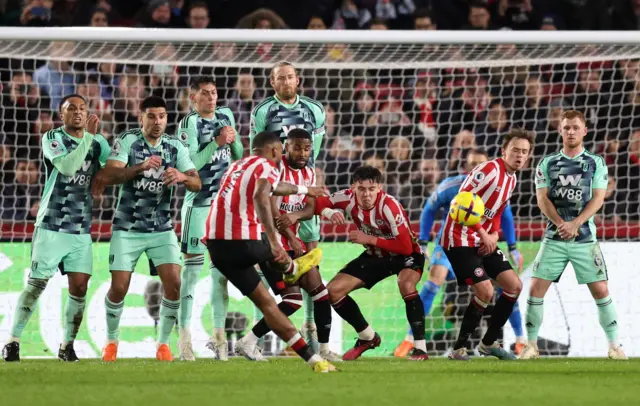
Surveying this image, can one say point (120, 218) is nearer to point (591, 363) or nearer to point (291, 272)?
point (291, 272)

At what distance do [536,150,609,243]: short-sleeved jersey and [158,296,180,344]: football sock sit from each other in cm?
312

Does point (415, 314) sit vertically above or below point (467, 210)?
below

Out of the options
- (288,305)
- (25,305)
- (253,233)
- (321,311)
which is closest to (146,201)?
(25,305)

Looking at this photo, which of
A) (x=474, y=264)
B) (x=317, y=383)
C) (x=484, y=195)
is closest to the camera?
(x=317, y=383)

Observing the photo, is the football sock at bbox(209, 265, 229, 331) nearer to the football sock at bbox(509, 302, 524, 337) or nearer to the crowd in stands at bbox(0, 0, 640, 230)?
the crowd in stands at bbox(0, 0, 640, 230)

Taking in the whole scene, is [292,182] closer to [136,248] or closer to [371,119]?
[136,248]

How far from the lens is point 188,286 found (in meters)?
10.0

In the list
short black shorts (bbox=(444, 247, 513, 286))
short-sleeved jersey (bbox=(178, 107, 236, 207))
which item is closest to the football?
short black shorts (bbox=(444, 247, 513, 286))

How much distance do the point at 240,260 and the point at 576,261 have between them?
332cm

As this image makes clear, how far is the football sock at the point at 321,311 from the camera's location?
9.38m

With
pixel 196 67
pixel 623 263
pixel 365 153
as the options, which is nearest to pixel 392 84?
pixel 365 153

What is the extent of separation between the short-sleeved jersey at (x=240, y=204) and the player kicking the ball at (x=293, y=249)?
1.01 metres

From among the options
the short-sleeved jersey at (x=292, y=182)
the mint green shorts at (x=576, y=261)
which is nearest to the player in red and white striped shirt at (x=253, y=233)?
the short-sleeved jersey at (x=292, y=182)

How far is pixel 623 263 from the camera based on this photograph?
11.3 metres
